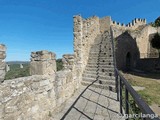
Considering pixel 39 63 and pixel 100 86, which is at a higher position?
pixel 39 63

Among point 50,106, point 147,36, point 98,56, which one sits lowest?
point 50,106

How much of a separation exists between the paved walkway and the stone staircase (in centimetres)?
125

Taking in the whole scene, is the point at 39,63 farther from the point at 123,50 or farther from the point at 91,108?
the point at 123,50

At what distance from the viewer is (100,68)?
8.66 metres

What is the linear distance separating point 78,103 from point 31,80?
2.22m

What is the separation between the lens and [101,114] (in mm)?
4273

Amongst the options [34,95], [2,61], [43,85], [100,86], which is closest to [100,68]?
[100,86]

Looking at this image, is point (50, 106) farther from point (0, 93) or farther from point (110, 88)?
point (110, 88)

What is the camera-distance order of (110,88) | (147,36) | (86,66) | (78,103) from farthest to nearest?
1. (147,36)
2. (86,66)
3. (110,88)
4. (78,103)

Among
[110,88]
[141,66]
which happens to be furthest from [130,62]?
[110,88]

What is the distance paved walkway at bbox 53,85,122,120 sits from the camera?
4.10m

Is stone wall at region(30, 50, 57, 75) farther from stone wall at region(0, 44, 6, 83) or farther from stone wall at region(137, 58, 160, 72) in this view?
stone wall at region(137, 58, 160, 72)

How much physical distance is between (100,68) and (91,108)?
4155mm

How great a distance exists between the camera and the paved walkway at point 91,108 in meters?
4.10
